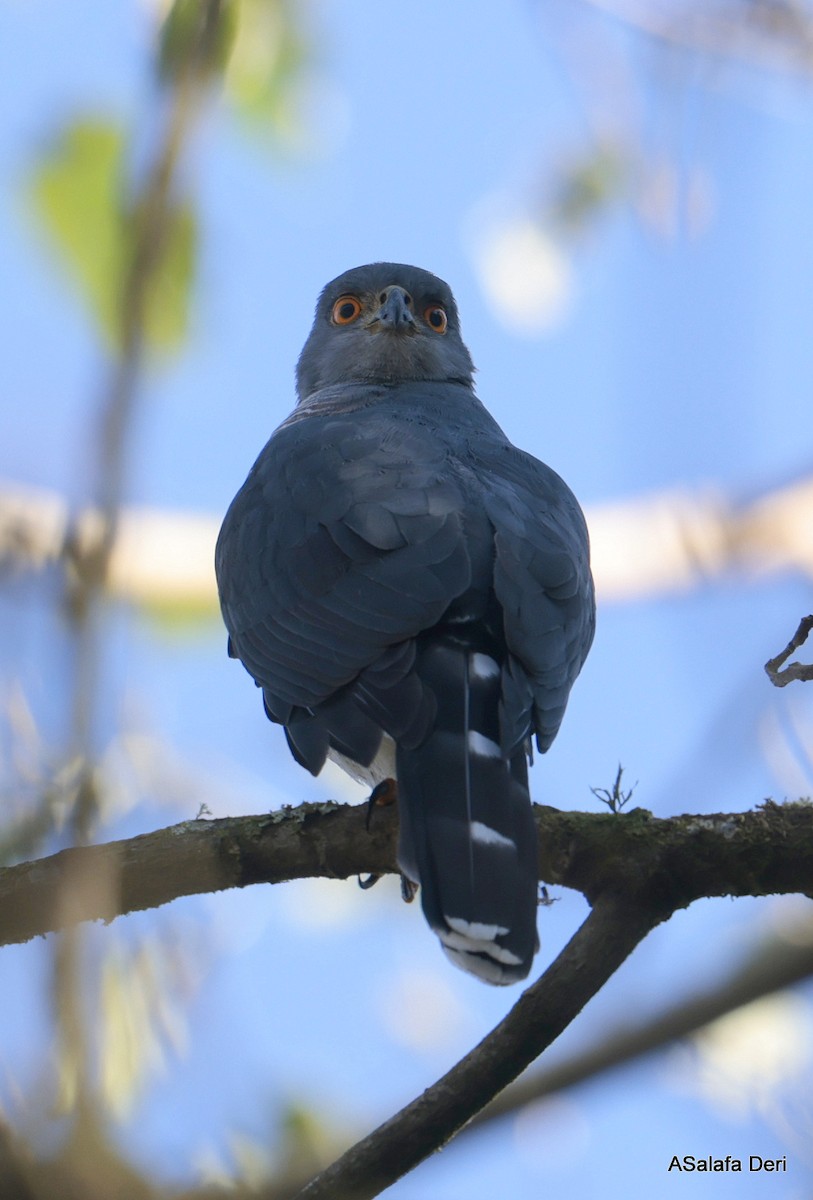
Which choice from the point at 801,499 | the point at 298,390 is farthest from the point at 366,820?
the point at 801,499

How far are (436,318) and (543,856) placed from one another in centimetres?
385

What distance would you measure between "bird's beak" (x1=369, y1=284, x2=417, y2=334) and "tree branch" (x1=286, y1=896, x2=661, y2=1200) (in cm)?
380

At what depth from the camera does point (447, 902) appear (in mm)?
3512

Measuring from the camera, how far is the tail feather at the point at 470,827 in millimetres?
3469

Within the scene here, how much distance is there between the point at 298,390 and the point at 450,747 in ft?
12.5

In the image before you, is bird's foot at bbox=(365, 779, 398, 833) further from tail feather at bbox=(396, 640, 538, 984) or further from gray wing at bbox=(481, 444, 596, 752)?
gray wing at bbox=(481, 444, 596, 752)

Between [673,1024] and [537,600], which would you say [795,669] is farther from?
[537,600]

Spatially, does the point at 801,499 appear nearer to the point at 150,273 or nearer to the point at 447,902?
the point at 447,902

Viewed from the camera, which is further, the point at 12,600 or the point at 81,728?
the point at 12,600

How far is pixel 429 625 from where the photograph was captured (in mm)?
4031

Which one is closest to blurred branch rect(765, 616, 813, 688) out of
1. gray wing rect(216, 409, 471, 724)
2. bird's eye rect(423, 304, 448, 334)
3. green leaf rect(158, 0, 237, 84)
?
gray wing rect(216, 409, 471, 724)

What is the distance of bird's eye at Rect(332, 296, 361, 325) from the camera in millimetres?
6945

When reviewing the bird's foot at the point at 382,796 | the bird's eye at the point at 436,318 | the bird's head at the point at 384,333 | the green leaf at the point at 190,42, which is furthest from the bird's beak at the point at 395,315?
the green leaf at the point at 190,42

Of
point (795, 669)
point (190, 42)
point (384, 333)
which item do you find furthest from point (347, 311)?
point (190, 42)
